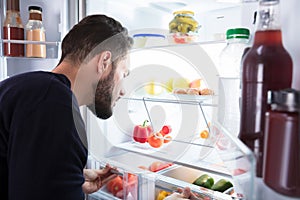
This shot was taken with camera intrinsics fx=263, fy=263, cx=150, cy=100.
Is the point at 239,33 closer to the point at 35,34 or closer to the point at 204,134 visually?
the point at 204,134

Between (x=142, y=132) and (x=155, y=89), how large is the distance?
284mm

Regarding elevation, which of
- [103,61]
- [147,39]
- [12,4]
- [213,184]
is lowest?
[213,184]

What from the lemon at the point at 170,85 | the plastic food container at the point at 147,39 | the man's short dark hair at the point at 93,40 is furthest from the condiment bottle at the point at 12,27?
the lemon at the point at 170,85

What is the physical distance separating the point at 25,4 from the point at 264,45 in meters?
1.21

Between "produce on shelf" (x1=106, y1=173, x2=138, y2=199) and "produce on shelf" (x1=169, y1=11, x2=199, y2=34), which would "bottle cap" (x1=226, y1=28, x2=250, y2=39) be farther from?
"produce on shelf" (x1=106, y1=173, x2=138, y2=199)

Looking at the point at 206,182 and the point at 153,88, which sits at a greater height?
the point at 153,88

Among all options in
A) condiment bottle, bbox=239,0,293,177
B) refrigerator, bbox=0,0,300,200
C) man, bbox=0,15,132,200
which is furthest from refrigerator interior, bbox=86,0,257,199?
condiment bottle, bbox=239,0,293,177

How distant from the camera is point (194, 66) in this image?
145cm

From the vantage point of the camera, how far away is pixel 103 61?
39.5 inches

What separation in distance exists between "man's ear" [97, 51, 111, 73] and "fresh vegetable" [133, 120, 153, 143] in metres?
0.63

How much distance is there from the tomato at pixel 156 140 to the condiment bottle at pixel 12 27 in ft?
2.62

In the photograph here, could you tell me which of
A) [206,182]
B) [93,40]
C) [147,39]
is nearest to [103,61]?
[93,40]

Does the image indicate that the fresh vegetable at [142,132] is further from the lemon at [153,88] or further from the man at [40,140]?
the man at [40,140]

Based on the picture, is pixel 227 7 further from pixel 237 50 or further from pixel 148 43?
pixel 237 50
